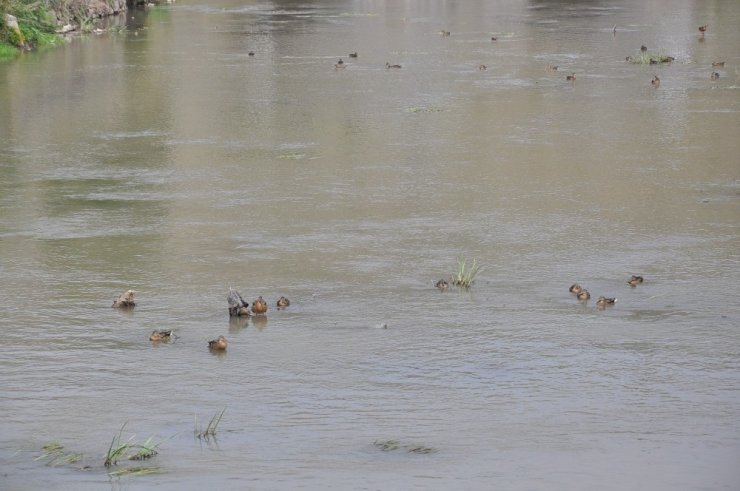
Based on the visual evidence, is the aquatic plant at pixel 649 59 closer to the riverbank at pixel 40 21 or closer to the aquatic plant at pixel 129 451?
the riverbank at pixel 40 21

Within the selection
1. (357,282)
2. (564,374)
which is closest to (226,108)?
(357,282)

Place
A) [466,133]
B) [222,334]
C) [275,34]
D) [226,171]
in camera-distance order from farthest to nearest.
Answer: [275,34] → [466,133] → [226,171] → [222,334]

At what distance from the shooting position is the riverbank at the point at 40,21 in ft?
77.9

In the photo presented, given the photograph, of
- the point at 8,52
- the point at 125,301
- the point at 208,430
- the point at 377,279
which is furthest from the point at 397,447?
the point at 8,52

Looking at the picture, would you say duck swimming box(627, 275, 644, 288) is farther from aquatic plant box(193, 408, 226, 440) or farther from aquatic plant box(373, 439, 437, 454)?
aquatic plant box(193, 408, 226, 440)

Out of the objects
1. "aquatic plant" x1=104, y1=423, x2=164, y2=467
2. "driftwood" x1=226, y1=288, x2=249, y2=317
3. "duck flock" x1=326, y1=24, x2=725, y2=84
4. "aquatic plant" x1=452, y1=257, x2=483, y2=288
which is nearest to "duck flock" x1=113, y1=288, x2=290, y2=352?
"driftwood" x1=226, y1=288, x2=249, y2=317

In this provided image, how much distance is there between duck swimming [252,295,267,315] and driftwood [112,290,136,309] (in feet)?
2.44

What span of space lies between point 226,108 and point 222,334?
30.1 ft

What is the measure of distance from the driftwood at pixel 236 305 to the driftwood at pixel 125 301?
0.62 meters

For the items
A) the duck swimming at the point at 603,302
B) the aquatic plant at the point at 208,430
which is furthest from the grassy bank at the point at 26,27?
the aquatic plant at the point at 208,430

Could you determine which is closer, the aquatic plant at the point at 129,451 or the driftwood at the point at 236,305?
the aquatic plant at the point at 129,451

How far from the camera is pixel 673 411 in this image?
20.2ft

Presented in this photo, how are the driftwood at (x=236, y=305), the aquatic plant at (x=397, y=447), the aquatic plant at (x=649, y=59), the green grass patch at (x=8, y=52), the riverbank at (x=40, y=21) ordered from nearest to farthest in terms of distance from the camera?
1. the aquatic plant at (x=397, y=447)
2. the driftwood at (x=236, y=305)
3. the aquatic plant at (x=649, y=59)
4. the green grass patch at (x=8, y=52)
5. the riverbank at (x=40, y=21)

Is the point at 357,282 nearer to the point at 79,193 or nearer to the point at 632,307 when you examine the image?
the point at 632,307
